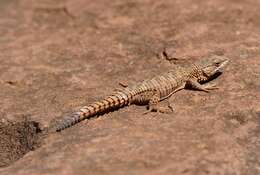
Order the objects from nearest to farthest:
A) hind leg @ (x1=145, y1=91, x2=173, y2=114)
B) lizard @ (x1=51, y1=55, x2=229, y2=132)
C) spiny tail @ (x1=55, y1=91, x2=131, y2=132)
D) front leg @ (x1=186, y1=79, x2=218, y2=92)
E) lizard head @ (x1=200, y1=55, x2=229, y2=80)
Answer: spiny tail @ (x1=55, y1=91, x2=131, y2=132) → lizard @ (x1=51, y1=55, x2=229, y2=132) → hind leg @ (x1=145, y1=91, x2=173, y2=114) → front leg @ (x1=186, y1=79, x2=218, y2=92) → lizard head @ (x1=200, y1=55, x2=229, y2=80)

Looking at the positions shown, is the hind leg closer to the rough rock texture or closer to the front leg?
the rough rock texture

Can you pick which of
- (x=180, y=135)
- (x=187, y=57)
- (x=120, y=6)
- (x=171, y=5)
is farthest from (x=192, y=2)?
(x=180, y=135)

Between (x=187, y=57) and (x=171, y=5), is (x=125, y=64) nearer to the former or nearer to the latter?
(x=187, y=57)

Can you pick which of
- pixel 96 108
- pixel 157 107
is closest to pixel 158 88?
pixel 157 107

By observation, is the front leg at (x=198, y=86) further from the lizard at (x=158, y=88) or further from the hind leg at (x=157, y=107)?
the hind leg at (x=157, y=107)

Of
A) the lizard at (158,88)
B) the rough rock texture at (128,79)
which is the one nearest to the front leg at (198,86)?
the lizard at (158,88)

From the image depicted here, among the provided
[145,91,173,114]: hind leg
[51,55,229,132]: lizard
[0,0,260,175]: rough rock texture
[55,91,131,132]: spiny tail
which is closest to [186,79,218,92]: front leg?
[51,55,229,132]: lizard

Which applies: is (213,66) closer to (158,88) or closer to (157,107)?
(158,88)
